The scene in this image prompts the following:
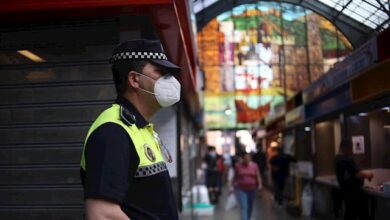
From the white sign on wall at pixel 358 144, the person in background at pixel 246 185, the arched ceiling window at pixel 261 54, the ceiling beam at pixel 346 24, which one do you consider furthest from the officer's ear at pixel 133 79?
the person in background at pixel 246 185

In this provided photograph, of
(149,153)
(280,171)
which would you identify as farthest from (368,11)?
(280,171)

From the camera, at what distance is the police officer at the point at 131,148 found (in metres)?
1.96

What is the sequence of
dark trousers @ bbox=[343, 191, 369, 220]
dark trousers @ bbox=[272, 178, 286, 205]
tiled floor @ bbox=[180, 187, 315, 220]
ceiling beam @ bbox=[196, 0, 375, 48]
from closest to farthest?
ceiling beam @ bbox=[196, 0, 375, 48], dark trousers @ bbox=[343, 191, 369, 220], tiled floor @ bbox=[180, 187, 315, 220], dark trousers @ bbox=[272, 178, 286, 205]

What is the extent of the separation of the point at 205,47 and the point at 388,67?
20726 millimetres

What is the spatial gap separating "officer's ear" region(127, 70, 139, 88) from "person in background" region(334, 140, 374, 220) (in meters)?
6.74

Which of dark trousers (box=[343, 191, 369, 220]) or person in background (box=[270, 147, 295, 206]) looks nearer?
dark trousers (box=[343, 191, 369, 220])

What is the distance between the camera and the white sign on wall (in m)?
8.84

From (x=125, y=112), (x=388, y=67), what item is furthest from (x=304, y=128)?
(x=125, y=112)

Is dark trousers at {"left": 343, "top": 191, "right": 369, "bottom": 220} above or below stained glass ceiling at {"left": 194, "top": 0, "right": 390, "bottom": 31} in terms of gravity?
below

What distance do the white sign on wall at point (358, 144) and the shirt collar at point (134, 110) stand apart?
7.16m

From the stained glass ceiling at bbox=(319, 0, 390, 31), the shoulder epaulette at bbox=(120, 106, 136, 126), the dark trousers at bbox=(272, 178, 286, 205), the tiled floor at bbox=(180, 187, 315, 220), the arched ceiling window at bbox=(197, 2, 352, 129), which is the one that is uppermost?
the arched ceiling window at bbox=(197, 2, 352, 129)

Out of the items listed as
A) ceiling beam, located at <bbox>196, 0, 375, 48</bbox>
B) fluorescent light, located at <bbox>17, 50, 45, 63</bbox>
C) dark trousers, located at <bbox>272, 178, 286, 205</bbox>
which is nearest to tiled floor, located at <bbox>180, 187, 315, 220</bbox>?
dark trousers, located at <bbox>272, 178, 286, 205</bbox>

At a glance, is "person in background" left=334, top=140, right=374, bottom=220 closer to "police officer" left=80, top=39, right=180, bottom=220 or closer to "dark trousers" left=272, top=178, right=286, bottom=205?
"dark trousers" left=272, top=178, right=286, bottom=205

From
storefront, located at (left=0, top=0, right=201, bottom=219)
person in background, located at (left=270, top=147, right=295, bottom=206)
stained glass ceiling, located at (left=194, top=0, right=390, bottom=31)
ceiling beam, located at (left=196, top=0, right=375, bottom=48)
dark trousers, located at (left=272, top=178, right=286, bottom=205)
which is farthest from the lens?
person in background, located at (left=270, top=147, right=295, bottom=206)
